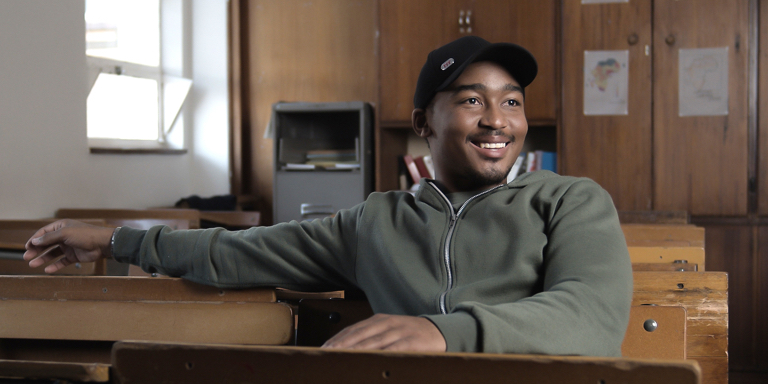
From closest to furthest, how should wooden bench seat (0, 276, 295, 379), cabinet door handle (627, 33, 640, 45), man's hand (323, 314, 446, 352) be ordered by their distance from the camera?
man's hand (323, 314, 446, 352) < wooden bench seat (0, 276, 295, 379) < cabinet door handle (627, 33, 640, 45)

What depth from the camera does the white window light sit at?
3.80 meters

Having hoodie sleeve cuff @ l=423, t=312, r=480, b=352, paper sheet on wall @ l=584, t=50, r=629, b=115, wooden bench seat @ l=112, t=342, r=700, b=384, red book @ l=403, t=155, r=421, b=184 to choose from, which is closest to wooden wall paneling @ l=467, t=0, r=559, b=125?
paper sheet on wall @ l=584, t=50, r=629, b=115

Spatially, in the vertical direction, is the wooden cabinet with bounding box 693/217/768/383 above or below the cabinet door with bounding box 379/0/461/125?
below

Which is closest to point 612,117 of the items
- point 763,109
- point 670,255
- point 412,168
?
point 763,109

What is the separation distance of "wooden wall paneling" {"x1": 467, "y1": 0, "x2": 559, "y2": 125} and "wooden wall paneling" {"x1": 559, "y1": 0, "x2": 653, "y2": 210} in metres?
0.07

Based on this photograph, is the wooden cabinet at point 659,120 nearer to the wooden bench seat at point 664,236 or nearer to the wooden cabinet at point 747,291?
the wooden cabinet at point 747,291

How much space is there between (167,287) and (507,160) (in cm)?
65

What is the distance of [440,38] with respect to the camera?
3828 mm

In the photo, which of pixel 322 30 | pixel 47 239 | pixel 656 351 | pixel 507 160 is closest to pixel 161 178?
pixel 322 30

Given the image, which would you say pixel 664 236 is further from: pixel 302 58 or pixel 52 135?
pixel 302 58

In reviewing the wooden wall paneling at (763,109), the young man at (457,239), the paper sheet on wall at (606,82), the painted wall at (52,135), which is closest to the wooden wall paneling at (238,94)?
the painted wall at (52,135)

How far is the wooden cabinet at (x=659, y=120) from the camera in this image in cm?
343

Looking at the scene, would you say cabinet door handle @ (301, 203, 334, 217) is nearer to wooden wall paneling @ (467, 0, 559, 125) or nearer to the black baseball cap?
wooden wall paneling @ (467, 0, 559, 125)

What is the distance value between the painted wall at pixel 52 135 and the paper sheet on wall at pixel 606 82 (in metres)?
2.57
